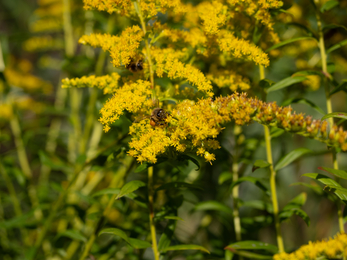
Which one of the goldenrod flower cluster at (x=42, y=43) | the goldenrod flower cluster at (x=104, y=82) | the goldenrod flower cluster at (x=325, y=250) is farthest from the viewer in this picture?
the goldenrod flower cluster at (x=42, y=43)

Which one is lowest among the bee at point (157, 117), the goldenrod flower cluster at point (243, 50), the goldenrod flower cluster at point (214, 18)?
the bee at point (157, 117)

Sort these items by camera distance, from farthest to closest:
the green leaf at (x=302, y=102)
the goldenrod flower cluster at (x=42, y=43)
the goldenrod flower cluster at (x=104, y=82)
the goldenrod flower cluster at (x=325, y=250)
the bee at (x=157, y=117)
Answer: the goldenrod flower cluster at (x=42, y=43), the green leaf at (x=302, y=102), the goldenrod flower cluster at (x=104, y=82), the bee at (x=157, y=117), the goldenrod flower cluster at (x=325, y=250)

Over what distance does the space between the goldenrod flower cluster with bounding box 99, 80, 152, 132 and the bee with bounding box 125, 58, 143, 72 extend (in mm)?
64

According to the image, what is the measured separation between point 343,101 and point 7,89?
217cm

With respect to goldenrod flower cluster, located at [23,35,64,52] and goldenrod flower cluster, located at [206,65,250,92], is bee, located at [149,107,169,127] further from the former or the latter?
goldenrod flower cluster, located at [23,35,64,52]

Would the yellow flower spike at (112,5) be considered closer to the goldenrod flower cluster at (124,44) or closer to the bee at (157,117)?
the goldenrod flower cluster at (124,44)

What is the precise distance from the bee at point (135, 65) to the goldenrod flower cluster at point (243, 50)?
239mm

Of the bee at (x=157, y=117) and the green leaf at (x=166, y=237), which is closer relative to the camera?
the bee at (x=157, y=117)

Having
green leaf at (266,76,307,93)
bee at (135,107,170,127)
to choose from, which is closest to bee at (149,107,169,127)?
bee at (135,107,170,127)

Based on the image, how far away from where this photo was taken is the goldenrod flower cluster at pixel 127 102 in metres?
0.78

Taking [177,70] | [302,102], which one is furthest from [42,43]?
[302,102]

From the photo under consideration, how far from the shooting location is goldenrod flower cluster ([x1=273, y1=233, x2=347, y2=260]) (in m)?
0.67

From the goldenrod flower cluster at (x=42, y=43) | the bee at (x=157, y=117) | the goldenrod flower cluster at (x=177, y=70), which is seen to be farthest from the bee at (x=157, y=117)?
the goldenrod flower cluster at (x=42, y=43)

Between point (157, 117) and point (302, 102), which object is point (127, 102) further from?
point (302, 102)
